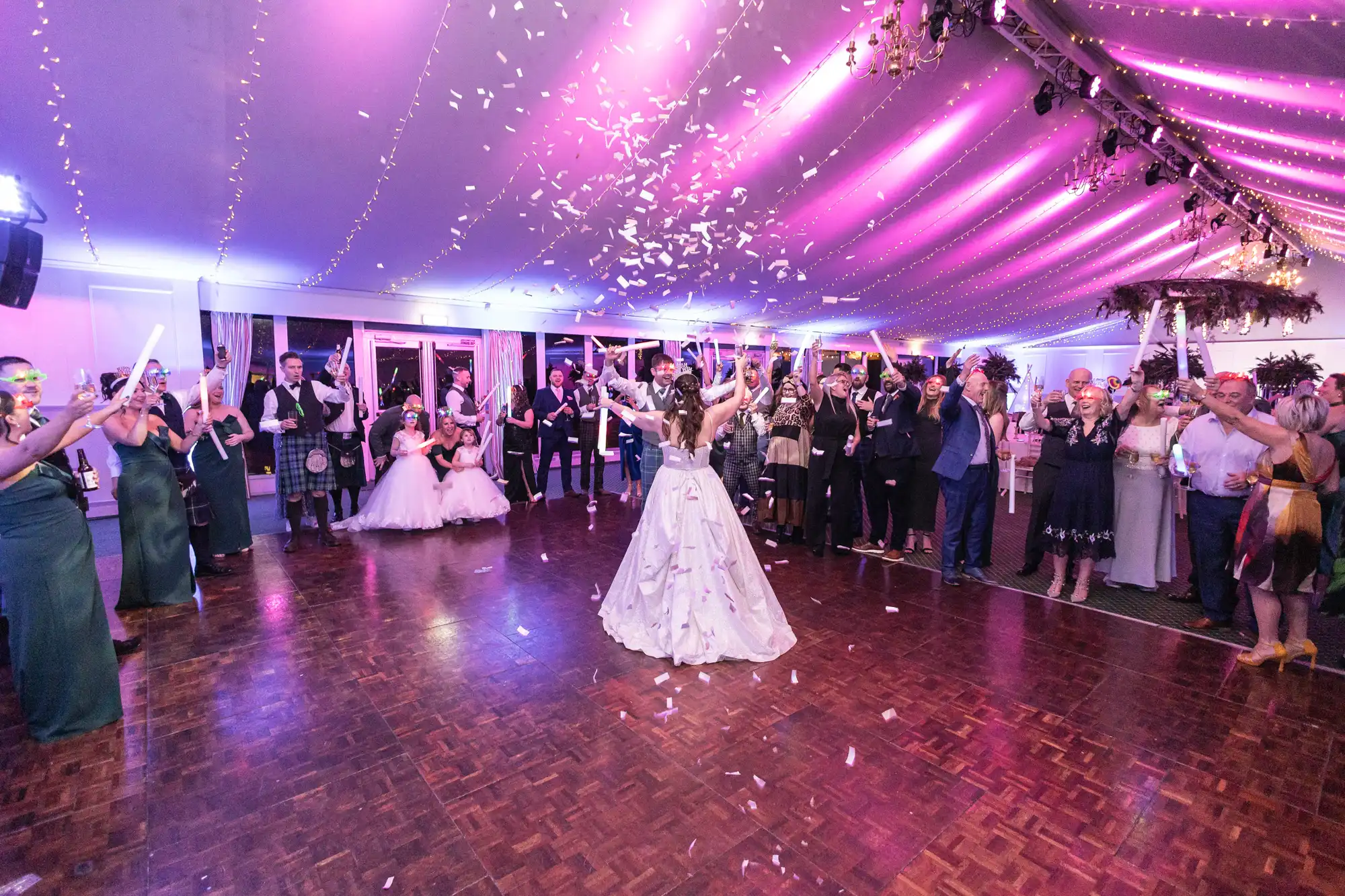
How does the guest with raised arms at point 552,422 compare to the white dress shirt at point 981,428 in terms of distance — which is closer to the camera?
the white dress shirt at point 981,428

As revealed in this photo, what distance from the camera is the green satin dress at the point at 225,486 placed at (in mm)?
5297

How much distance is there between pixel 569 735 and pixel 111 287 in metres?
8.56

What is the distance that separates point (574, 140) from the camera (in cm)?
531

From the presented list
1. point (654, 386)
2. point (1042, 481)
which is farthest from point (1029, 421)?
point (654, 386)

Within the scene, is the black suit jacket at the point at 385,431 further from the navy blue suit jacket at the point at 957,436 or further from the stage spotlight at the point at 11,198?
the navy blue suit jacket at the point at 957,436

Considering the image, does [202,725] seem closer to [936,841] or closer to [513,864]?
[513,864]

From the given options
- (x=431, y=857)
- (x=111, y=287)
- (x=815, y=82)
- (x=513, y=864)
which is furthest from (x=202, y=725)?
(x=111, y=287)

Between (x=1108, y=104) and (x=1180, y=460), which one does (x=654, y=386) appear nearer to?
(x=1180, y=460)

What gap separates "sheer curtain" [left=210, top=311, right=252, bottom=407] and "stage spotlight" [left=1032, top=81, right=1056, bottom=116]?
32.2ft

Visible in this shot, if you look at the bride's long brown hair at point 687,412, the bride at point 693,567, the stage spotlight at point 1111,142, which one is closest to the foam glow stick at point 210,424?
the bride at point 693,567

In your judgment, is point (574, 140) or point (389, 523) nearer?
point (574, 140)

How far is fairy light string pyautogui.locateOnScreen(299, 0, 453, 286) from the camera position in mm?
3924

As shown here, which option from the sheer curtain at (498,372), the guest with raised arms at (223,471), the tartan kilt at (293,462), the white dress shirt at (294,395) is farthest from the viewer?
the sheer curtain at (498,372)

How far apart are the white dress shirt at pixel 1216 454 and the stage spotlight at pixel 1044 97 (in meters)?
3.15
